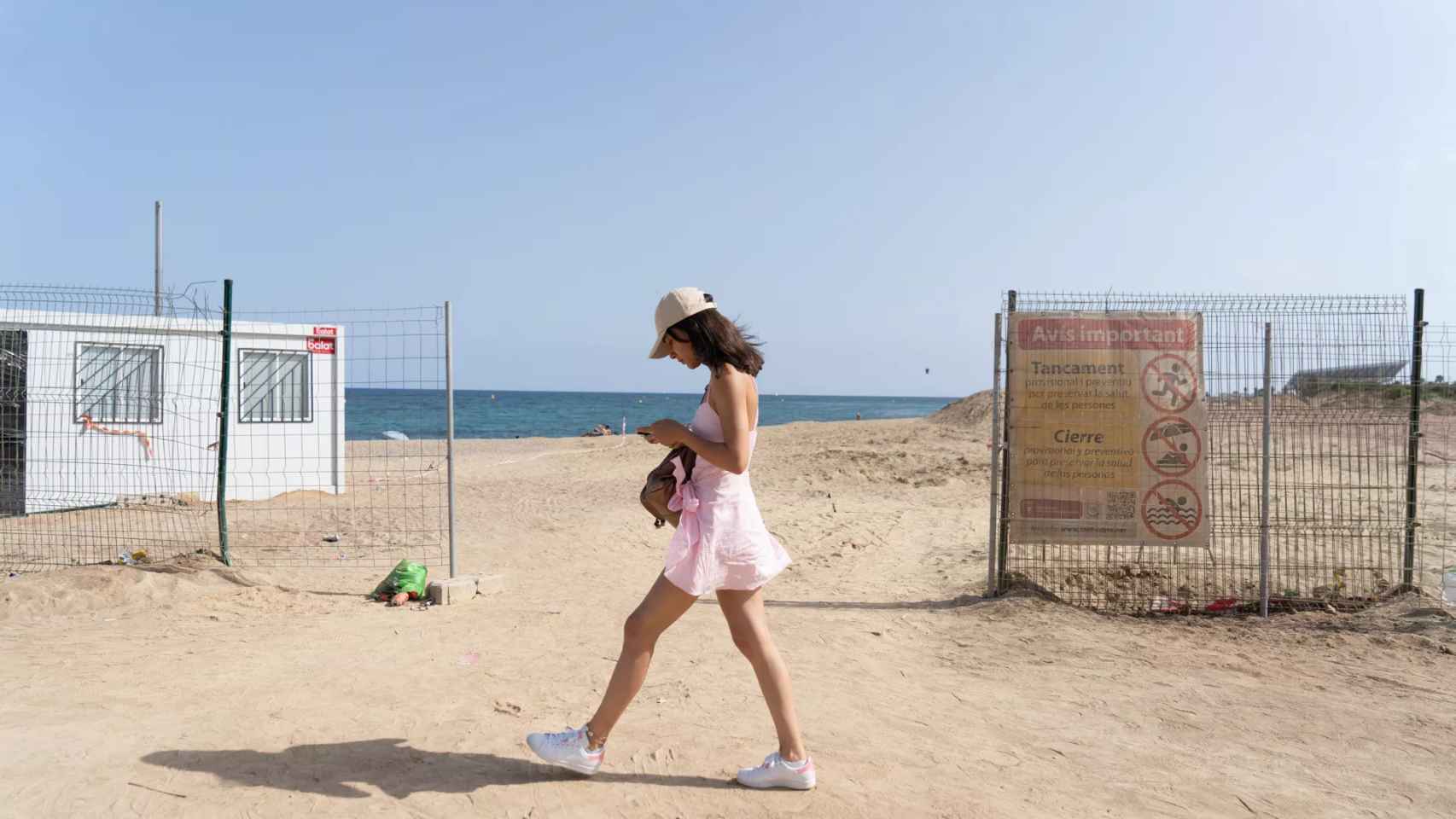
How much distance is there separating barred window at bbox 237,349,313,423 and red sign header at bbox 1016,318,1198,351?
1061 cm

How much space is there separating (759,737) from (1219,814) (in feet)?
5.95

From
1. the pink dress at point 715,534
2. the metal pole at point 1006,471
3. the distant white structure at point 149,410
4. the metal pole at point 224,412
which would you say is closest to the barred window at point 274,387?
the distant white structure at point 149,410

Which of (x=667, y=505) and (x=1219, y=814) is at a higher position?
(x=667, y=505)

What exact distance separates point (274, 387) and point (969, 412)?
20.4 metres

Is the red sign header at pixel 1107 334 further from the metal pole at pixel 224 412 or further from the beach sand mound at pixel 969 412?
the beach sand mound at pixel 969 412

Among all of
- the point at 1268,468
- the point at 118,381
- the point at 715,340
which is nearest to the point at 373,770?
the point at 715,340

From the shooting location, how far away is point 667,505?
11.6 ft

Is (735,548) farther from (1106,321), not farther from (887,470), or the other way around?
(887,470)

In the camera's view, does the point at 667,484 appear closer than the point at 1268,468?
Yes

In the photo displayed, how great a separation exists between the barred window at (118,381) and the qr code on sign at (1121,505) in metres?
11.0

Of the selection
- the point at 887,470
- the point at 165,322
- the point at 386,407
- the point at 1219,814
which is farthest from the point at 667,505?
the point at 386,407

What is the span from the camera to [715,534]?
11.1 ft

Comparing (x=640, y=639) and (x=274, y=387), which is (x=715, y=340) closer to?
(x=640, y=639)

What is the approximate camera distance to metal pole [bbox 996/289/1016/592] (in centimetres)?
679
